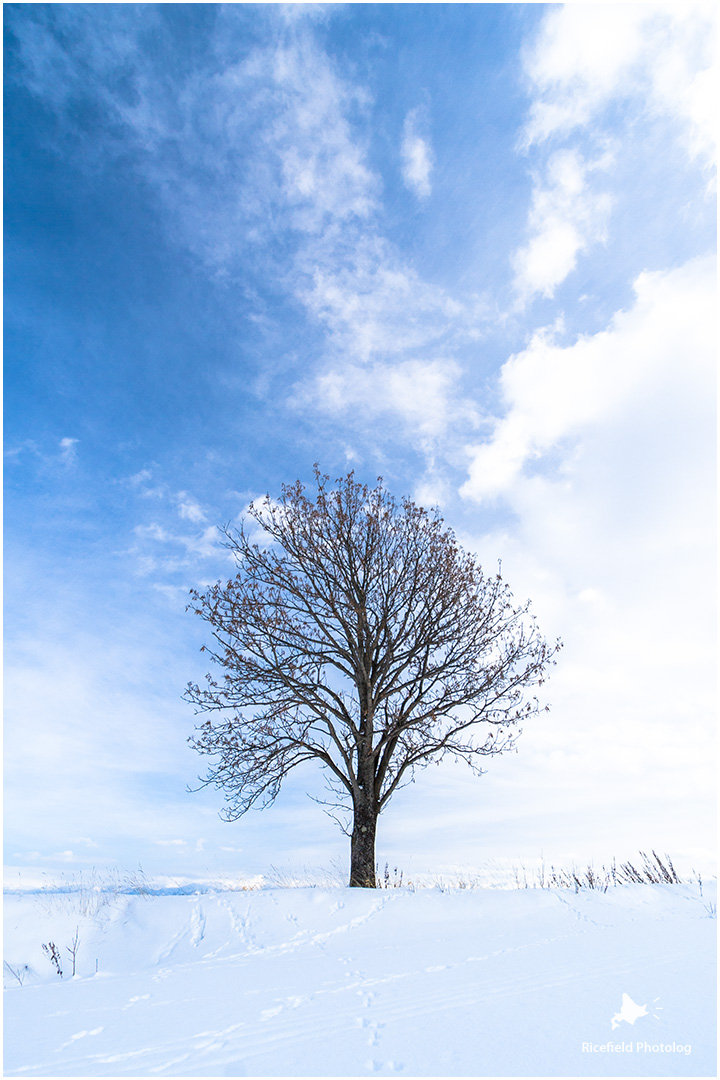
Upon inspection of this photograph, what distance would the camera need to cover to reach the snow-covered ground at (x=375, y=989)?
2957mm

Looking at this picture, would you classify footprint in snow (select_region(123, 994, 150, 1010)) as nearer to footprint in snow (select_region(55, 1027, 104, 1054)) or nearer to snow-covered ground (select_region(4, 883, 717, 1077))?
snow-covered ground (select_region(4, 883, 717, 1077))

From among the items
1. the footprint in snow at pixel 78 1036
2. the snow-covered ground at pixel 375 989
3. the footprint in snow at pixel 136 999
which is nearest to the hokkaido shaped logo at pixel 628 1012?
the snow-covered ground at pixel 375 989

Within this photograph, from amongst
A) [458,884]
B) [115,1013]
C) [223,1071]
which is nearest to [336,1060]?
[223,1071]

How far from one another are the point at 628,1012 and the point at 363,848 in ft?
29.6

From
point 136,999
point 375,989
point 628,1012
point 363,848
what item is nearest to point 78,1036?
point 136,999

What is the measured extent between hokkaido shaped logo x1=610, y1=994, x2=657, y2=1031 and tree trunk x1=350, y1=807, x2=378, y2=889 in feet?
28.3

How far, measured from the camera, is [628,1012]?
3281mm

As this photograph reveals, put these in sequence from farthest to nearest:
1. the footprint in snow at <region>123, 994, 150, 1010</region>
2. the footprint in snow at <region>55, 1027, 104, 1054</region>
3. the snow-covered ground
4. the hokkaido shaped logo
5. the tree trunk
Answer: the tree trunk, the footprint in snow at <region>123, 994, 150, 1010</region>, the footprint in snow at <region>55, 1027, 104, 1054</region>, the hokkaido shaped logo, the snow-covered ground

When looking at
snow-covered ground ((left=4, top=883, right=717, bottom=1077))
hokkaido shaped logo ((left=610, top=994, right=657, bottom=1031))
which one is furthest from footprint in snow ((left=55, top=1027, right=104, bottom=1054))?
hokkaido shaped logo ((left=610, top=994, right=657, bottom=1031))

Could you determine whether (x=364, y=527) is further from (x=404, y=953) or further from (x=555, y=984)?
(x=555, y=984)

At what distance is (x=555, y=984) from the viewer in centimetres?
406

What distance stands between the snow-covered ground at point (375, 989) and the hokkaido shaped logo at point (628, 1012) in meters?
0.01

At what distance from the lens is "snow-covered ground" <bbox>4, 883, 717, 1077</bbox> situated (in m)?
2.96

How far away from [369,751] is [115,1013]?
330 inches
